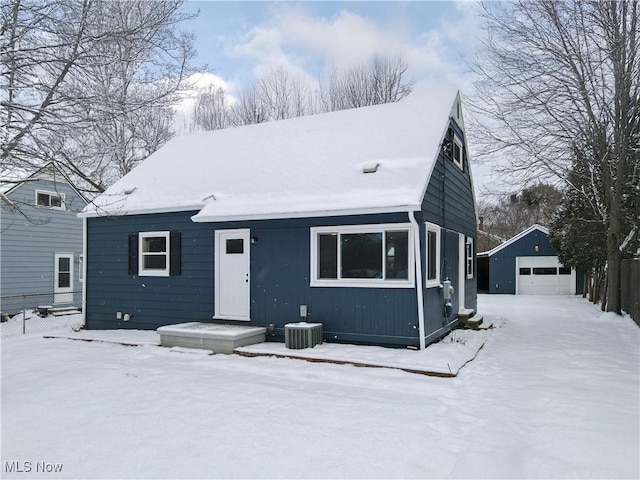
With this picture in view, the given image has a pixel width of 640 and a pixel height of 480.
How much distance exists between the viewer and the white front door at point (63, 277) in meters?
17.5

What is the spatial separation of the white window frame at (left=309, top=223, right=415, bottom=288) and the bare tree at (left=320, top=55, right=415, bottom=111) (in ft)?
56.2

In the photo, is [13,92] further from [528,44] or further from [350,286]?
[528,44]

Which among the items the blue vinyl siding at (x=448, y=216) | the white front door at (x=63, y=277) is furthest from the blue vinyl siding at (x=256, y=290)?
the white front door at (x=63, y=277)

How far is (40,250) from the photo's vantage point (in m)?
16.9

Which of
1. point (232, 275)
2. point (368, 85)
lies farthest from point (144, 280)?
point (368, 85)

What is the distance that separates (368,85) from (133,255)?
17.6 meters

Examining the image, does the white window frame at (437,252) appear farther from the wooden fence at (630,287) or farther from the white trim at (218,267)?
the wooden fence at (630,287)

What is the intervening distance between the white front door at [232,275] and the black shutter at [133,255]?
2.28m

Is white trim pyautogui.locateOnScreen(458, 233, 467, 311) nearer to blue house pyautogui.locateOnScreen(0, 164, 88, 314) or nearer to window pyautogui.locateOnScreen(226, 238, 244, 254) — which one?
window pyautogui.locateOnScreen(226, 238, 244, 254)

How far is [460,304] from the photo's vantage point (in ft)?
38.0

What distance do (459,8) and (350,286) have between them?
9181 mm

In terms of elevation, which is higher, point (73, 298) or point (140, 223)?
point (140, 223)

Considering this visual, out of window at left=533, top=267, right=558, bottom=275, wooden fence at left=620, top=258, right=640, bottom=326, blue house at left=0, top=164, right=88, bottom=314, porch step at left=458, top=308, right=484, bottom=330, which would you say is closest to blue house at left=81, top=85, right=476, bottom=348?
Answer: porch step at left=458, top=308, right=484, bottom=330

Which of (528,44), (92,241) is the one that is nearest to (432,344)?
(92,241)
